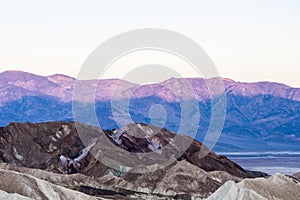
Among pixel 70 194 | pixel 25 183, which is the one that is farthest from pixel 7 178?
pixel 70 194

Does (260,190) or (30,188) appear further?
(30,188)

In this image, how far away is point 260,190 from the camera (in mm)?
129625

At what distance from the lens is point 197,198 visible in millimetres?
198375

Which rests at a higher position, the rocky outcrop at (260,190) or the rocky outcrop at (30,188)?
the rocky outcrop at (260,190)

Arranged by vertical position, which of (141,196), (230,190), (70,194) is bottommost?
(141,196)

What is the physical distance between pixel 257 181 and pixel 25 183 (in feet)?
167

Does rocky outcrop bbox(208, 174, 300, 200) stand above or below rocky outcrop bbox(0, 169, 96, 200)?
above

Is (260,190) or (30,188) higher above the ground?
(260,190)

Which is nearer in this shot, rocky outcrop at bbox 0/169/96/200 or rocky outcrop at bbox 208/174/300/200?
rocky outcrop at bbox 208/174/300/200

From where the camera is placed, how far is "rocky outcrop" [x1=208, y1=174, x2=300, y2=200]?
122m

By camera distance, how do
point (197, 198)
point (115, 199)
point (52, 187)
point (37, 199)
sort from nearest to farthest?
point (37, 199) → point (52, 187) → point (115, 199) → point (197, 198)

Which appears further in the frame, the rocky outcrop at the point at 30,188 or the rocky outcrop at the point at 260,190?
the rocky outcrop at the point at 30,188

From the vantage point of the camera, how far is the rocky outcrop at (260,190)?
400 feet

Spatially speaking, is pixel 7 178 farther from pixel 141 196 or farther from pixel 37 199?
pixel 141 196
